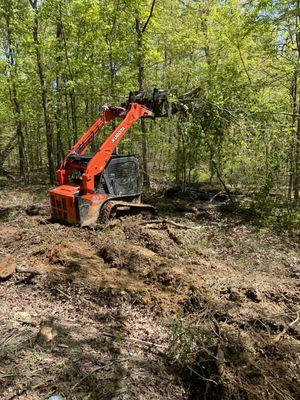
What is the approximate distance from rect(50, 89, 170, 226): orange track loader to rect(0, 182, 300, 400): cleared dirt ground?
17.8 inches

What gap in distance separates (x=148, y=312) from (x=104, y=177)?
4.75 m

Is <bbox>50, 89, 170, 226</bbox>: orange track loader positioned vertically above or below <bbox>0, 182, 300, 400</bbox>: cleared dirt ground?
above

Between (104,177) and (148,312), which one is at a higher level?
(104,177)

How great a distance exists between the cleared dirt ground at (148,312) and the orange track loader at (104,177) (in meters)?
0.45

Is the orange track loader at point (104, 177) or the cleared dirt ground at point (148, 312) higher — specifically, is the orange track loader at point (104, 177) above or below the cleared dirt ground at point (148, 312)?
above

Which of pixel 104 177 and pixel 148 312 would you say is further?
pixel 104 177

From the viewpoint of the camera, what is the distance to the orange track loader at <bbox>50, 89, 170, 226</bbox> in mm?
8453

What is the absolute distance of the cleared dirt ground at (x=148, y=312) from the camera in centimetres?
338

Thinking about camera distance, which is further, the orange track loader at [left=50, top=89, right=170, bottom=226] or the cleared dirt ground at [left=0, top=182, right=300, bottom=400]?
the orange track loader at [left=50, top=89, right=170, bottom=226]

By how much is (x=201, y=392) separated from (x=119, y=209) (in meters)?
Answer: 6.25

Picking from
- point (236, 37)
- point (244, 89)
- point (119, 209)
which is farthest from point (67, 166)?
point (236, 37)

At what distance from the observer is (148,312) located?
498 cm

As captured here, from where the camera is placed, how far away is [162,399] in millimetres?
3252

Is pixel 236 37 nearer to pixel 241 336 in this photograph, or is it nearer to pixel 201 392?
pixel 241 336
